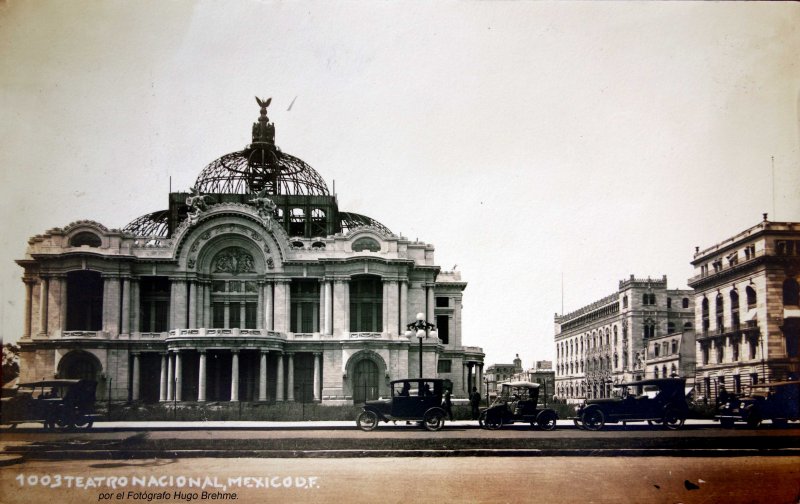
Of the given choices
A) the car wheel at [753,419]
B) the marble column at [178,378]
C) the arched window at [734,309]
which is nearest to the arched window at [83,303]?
the marble column at [178,378]

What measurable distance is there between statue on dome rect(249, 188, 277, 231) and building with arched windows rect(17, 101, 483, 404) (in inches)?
3.6

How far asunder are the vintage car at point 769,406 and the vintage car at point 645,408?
154 centimetres

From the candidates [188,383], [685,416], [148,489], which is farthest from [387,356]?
[148,489]

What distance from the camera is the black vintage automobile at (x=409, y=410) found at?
23.2 m

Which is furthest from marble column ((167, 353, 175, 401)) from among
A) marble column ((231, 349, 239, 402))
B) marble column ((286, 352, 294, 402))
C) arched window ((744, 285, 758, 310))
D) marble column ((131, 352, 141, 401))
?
arched window ((744, 285, 758, 310))

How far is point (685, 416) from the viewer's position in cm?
2278

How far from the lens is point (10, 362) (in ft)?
88.4

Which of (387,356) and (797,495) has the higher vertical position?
(387,356)

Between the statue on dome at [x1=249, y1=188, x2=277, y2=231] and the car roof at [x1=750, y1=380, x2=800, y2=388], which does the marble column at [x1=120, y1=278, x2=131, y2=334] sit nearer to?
the statue on dome at [x1=249, y1=188, x2=277, y2=231]

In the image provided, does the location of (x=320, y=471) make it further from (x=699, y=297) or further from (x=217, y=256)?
(x=217, y=256)

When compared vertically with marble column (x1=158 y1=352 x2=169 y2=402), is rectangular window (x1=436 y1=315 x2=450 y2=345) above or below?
above

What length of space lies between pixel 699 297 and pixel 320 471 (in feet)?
56.4

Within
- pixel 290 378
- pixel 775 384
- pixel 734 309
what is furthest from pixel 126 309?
pixel 775 384

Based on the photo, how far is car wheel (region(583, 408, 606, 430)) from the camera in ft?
75.4
